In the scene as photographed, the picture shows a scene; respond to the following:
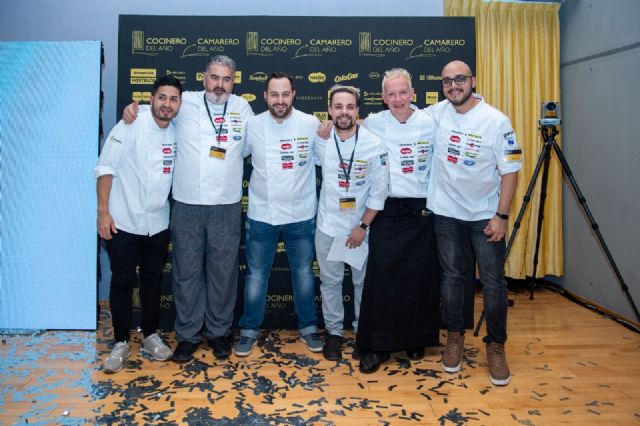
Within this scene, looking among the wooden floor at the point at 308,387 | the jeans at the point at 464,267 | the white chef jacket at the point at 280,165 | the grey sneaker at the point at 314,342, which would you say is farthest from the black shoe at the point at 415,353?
the white chef jacket at the point at 280,165

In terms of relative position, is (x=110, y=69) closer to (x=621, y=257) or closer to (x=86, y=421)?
(x=86, y=421)

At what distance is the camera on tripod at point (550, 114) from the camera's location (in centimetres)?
403

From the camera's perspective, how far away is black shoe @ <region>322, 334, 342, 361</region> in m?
3.35

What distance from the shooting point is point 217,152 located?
10.5ft

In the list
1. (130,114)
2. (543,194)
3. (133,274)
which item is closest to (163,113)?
(130,114)

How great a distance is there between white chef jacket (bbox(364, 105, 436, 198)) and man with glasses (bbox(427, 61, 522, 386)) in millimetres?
68

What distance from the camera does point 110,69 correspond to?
14.9ft

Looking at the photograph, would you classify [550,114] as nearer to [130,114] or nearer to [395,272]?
[395,272]

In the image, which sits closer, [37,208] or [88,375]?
[88,375]

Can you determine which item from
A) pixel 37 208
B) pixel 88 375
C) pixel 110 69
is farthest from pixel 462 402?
pixel 110 69

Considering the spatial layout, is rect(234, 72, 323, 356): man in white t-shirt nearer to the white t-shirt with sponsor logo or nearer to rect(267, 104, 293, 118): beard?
rect(267, 104, 293, 118): beard

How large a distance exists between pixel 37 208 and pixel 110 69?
1.49m

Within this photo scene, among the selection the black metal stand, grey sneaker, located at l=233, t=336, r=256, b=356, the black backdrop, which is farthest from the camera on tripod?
grey sneaker, located at l=233, t=336, r=256, b=356

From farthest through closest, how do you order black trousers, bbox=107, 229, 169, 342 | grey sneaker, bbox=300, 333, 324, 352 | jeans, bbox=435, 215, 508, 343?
grey sneaker, bbox=300, 333, 324, 352, black trousers, bbox=107, 229, 169, 342, jeans, bbox=435, 215, 508, 343
